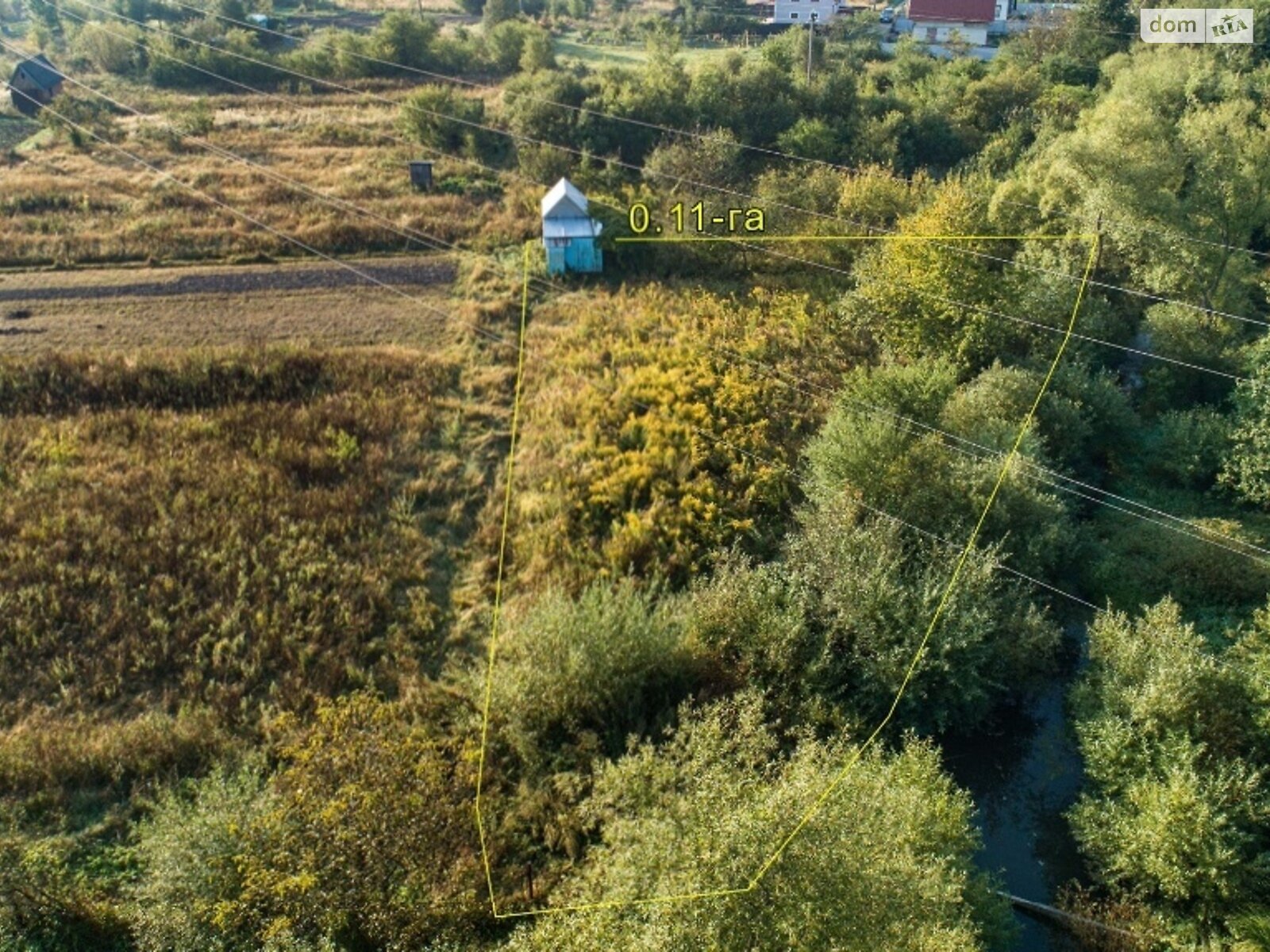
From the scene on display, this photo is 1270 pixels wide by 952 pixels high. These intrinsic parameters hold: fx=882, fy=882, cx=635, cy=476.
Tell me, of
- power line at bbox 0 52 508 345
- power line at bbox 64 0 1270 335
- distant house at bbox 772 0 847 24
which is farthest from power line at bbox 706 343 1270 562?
distant house at bbox 772 0 847 24

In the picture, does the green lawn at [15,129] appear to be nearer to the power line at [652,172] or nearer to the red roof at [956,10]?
the power line at [652,172]

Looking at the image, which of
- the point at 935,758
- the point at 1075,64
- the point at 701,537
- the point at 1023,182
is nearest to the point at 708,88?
the point at 1023,182

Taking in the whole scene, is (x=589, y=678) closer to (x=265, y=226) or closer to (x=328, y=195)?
(x=265, y=226)

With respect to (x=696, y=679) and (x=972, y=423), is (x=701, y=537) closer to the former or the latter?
(x=696, y=679)

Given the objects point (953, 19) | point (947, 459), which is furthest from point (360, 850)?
point (953, 19)

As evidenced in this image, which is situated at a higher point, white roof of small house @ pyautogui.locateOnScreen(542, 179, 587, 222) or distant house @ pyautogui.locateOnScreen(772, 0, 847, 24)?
distant house @ pyautogui.locateOnScreen(772, 0, 847, 24)

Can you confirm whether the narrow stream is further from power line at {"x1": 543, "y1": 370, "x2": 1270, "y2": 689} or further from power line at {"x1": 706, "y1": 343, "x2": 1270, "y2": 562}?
power line at {"x1": 706, "y1": 343, "x2": 1270, "y2": 562}
